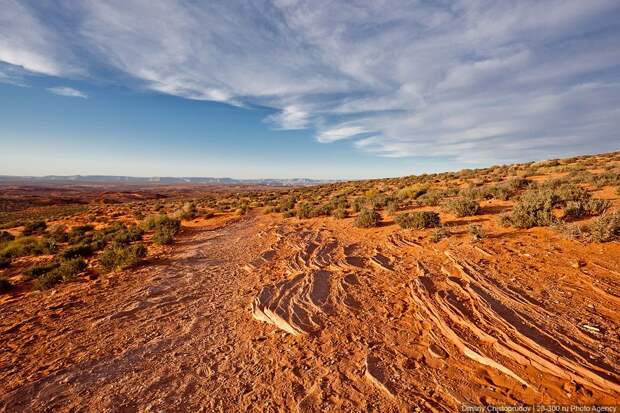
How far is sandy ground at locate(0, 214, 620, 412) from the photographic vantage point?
10.6 ft

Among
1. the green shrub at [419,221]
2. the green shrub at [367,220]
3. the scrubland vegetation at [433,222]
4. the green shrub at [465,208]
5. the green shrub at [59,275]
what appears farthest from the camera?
the green shrub at [367,220]

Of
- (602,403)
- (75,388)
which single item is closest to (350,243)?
(602,403)

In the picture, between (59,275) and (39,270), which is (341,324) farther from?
(39,270)

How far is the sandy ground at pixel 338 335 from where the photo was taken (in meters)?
3.23

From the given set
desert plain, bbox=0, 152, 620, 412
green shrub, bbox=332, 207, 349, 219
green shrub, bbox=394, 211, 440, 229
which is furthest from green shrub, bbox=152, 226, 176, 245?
green shrub, bbox=394, 211, 440, 229

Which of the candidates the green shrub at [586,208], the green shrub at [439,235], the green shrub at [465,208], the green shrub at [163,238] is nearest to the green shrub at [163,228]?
the green shrub at [163,238]

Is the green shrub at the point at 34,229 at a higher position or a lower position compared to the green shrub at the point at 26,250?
lower

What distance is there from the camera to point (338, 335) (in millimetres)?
4406

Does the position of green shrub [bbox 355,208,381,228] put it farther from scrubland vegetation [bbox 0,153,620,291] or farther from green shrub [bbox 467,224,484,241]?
green shrub [bbox 467,224,484,241]

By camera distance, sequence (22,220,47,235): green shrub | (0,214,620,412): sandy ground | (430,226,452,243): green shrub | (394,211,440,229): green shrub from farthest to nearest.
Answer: (22,220,47,235): green shrub → (394,211,440,229): green shrub → (430,226,452,243): green shrub → (0,214,620,412): sandy ground

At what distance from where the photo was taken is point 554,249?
6.61m

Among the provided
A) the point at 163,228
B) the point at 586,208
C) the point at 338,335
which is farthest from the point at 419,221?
the point at 163,228

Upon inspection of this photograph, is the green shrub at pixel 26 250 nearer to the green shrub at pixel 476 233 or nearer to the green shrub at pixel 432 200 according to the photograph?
the green shrub at pixel 476 233

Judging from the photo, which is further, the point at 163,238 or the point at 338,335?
the point at 163,238
